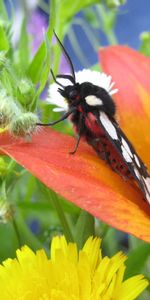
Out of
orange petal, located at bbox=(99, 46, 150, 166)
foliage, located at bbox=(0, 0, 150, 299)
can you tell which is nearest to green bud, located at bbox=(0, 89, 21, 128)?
foliage, located at bbox=(0, 0, 150, 299)

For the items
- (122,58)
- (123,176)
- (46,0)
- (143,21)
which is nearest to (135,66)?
(122,58)

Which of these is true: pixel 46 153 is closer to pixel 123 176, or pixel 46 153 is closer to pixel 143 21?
pixel 123 176

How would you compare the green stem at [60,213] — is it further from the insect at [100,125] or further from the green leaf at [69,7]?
the green leaf at [69,7]

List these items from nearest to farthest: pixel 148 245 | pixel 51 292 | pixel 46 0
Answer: pixel 51 292
pixel 148 245
pixel 46 0

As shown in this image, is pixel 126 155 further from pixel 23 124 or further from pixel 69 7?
pixel 69 7

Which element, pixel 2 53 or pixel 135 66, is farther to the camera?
pixel 135 66

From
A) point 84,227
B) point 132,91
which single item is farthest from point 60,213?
point 132,91
